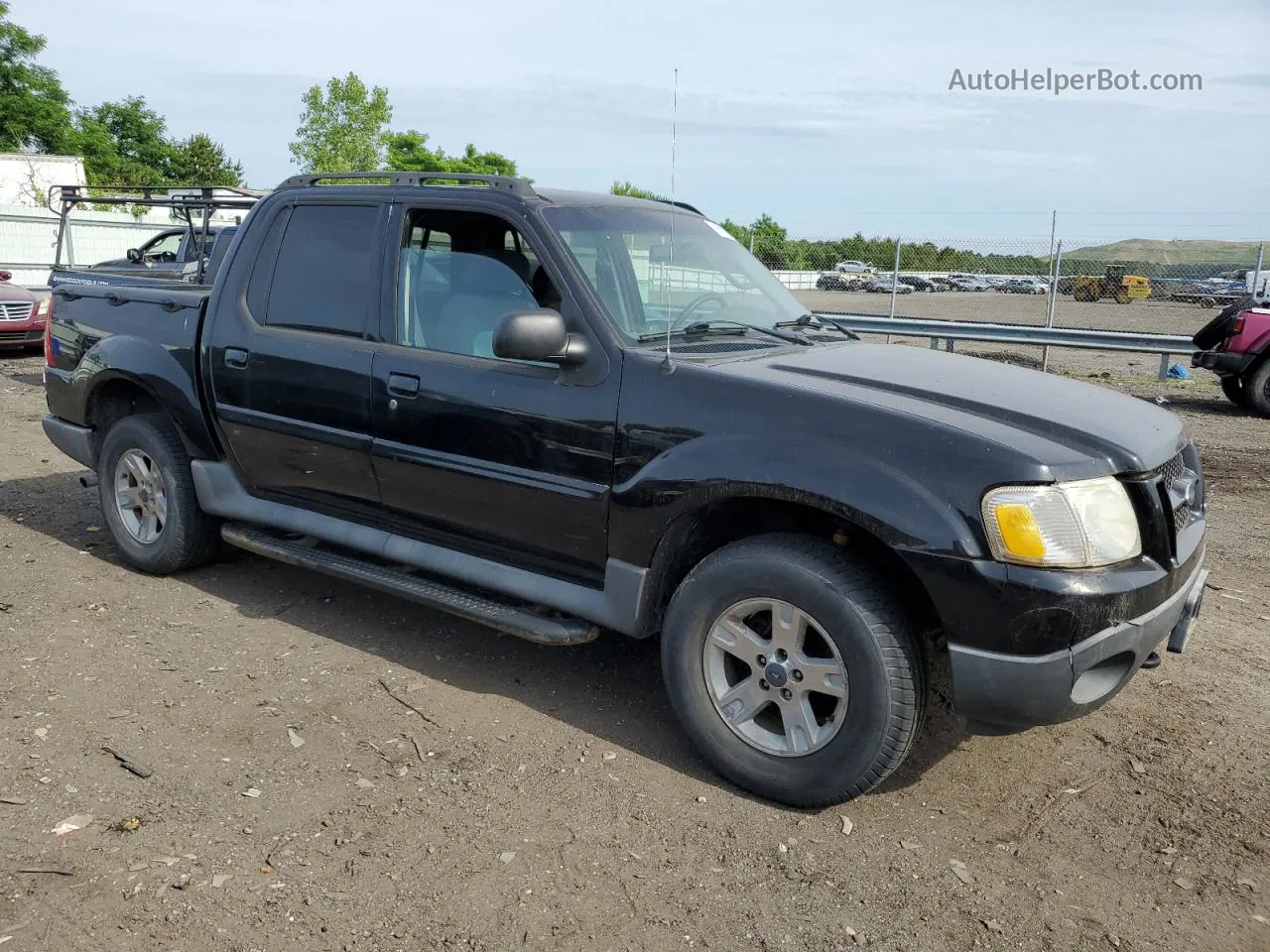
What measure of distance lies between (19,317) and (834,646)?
1420 cm

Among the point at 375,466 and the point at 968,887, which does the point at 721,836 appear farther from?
the point at 375,466

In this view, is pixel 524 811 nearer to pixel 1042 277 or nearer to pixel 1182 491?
pixel 1182 491

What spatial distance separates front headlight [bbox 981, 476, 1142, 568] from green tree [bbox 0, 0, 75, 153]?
58515 millimetres

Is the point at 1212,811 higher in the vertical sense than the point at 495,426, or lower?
lower

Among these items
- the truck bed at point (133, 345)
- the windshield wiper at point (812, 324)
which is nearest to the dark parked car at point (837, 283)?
the windshield wiper at point (812, 324)

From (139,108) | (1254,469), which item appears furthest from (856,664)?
(139,108)

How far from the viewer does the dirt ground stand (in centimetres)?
282

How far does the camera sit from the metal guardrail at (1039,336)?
12352 mm

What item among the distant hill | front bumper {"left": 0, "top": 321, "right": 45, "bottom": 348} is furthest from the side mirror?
the distant hill

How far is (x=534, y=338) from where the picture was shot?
358cm

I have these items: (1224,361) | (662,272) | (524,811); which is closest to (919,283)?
(1224,361)

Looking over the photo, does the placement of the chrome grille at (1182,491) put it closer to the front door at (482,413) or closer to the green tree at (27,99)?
the front door at (482,413)

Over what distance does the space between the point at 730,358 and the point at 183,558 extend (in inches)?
124

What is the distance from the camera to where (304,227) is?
4754 mm
